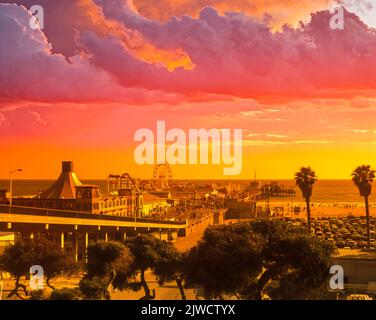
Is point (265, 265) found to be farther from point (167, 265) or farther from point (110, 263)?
point (110, 263)

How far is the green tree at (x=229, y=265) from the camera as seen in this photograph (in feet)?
65.0

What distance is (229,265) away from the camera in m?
19.9

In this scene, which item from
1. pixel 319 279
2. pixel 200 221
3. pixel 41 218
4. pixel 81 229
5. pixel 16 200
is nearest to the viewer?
pixel 319 279

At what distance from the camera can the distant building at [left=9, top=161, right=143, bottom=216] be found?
62.2 m

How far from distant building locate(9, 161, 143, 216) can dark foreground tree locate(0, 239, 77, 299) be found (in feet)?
108

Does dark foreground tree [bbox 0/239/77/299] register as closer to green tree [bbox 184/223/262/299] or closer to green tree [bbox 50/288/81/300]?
green tree [bbox 50/288/81/300]

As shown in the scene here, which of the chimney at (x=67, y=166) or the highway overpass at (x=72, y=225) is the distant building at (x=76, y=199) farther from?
the highway overpass at (x=72, y=225)

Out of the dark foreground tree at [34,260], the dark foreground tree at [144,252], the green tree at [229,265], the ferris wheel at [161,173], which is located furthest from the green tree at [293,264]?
the ferris wheel at [161,173]

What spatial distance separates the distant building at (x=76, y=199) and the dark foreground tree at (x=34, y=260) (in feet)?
108

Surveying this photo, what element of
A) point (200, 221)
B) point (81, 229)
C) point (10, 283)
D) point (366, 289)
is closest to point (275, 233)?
point (366, 289)
